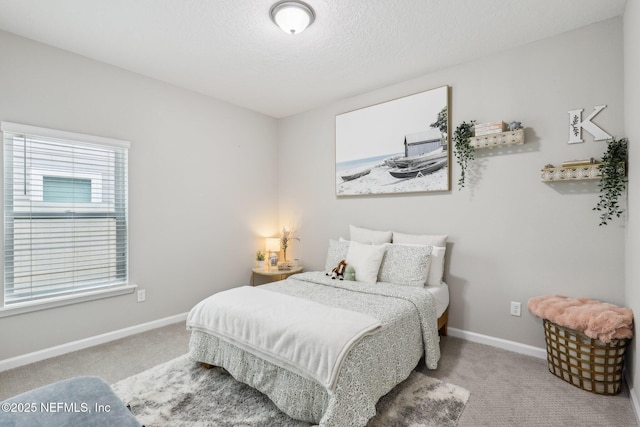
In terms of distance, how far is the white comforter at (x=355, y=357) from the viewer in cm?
163

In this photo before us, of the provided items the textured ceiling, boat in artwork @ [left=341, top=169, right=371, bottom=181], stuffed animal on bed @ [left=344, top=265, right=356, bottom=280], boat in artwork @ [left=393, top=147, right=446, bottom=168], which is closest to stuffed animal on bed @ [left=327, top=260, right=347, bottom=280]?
stuffed animal on bed @ [left=344, top=265, right=356, bottom=280]

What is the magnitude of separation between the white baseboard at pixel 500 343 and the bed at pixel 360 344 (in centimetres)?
17

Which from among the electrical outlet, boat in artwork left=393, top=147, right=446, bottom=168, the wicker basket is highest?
boat in artwork left=393, top=147, right=446, bottom=168

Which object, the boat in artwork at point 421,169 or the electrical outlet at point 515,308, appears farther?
the boat in artwork at point 421,169

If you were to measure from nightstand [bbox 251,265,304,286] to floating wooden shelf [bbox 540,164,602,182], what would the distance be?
9.19ft

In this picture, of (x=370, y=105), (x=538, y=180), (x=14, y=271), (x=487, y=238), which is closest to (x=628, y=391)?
(x=487, y=238)

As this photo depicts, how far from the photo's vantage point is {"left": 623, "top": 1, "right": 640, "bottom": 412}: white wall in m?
1.85

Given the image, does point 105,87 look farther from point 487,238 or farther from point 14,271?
point 487,238

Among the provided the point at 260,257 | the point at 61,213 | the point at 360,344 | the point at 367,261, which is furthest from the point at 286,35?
the point at 260,257

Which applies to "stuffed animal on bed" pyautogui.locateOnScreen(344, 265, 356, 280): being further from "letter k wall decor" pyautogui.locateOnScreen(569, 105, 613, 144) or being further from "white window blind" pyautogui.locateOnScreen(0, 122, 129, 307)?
"white window blind" pyautogui.locateOnScreen(0, 122, 129, 307)

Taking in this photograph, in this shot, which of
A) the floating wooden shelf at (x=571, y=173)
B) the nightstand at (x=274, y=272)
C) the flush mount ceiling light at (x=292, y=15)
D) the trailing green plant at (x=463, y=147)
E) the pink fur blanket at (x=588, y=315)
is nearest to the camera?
the pink fur blanket at (x=588, y=315)

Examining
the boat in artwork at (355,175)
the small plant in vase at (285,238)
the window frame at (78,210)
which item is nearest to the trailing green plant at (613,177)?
the boat in artwork at (355,175)

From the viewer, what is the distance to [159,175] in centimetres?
334

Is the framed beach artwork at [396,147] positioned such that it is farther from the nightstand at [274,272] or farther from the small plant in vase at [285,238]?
the nightstand at [274,272]
